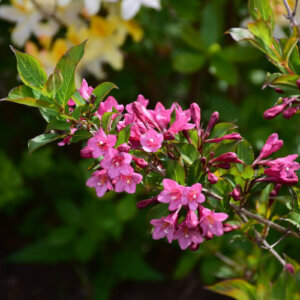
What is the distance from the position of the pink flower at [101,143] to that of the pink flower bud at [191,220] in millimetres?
158

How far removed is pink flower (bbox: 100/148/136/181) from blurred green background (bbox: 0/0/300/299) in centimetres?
92

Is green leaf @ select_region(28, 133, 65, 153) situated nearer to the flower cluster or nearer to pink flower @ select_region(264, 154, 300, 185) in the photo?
the flower cluster

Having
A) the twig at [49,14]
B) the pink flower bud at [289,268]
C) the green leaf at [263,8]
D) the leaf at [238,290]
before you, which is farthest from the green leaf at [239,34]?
the twig at [49,14]

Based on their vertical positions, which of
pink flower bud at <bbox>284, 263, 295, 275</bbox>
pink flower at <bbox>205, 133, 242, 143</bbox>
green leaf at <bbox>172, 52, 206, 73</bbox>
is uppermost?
pink flower at <bbox>205, 133, 242, 143</bbox>

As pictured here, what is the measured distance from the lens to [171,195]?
78 cm

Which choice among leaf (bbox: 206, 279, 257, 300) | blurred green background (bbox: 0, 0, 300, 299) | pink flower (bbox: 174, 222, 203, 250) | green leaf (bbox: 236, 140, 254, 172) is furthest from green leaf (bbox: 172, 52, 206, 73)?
pink flower (bbox: 174, 222, 203, 250)

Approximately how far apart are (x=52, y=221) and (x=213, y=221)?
179cm

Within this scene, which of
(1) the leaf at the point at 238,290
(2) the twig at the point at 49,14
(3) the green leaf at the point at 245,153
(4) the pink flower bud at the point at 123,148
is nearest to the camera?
(4) the pink flower bud at the point at 123,148

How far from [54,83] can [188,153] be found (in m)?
0.23

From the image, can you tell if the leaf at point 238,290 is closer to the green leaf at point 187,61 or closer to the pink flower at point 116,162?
the pink flower at point 116,162

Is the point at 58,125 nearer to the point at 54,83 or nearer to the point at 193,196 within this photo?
the point at 54,83

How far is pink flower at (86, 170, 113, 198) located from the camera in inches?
31.7

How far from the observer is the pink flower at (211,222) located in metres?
0.80

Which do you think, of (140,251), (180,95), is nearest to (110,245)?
(140,251)
